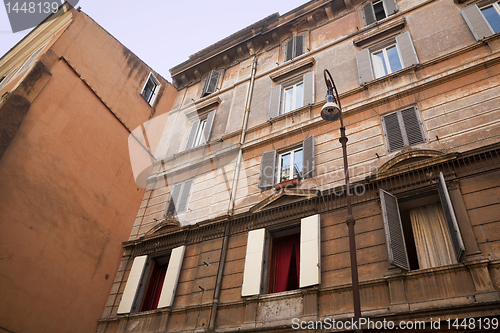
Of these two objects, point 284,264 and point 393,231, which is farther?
point 284,264

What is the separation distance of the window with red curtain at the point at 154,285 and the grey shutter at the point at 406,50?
9662mm

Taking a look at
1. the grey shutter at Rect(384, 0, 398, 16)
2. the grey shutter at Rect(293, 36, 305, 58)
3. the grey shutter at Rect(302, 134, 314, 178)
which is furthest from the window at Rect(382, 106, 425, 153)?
the grey shutter at Rect(293, 36, 305, 58)

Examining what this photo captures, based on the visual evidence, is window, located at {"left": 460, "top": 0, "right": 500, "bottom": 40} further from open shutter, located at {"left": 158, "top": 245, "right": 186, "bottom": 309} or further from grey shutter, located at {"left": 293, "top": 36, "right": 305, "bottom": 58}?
open shutter, located at {"left": 158, "top": 245, "right": 186, "bottom": 309}

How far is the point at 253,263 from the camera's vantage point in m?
8.91

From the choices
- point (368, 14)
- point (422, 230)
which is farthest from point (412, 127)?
point (368, 14)

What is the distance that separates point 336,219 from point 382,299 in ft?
7.21

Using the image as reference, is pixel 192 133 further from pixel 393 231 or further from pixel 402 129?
pixel 393 231

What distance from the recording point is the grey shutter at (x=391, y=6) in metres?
12.9

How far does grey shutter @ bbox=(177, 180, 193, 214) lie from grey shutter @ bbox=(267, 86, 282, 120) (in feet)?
12.4

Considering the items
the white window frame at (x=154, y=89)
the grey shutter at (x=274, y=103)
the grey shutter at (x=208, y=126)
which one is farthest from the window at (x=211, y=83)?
the grey shutter at (x=274, y=103)

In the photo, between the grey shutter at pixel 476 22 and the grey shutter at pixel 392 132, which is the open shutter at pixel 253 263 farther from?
the grey shutter at pixel 476 22

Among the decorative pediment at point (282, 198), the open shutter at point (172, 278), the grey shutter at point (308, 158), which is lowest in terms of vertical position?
the open shutter at point (172, 278)

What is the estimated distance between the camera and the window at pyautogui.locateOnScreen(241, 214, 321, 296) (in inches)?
320

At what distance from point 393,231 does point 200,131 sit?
9.67 m
